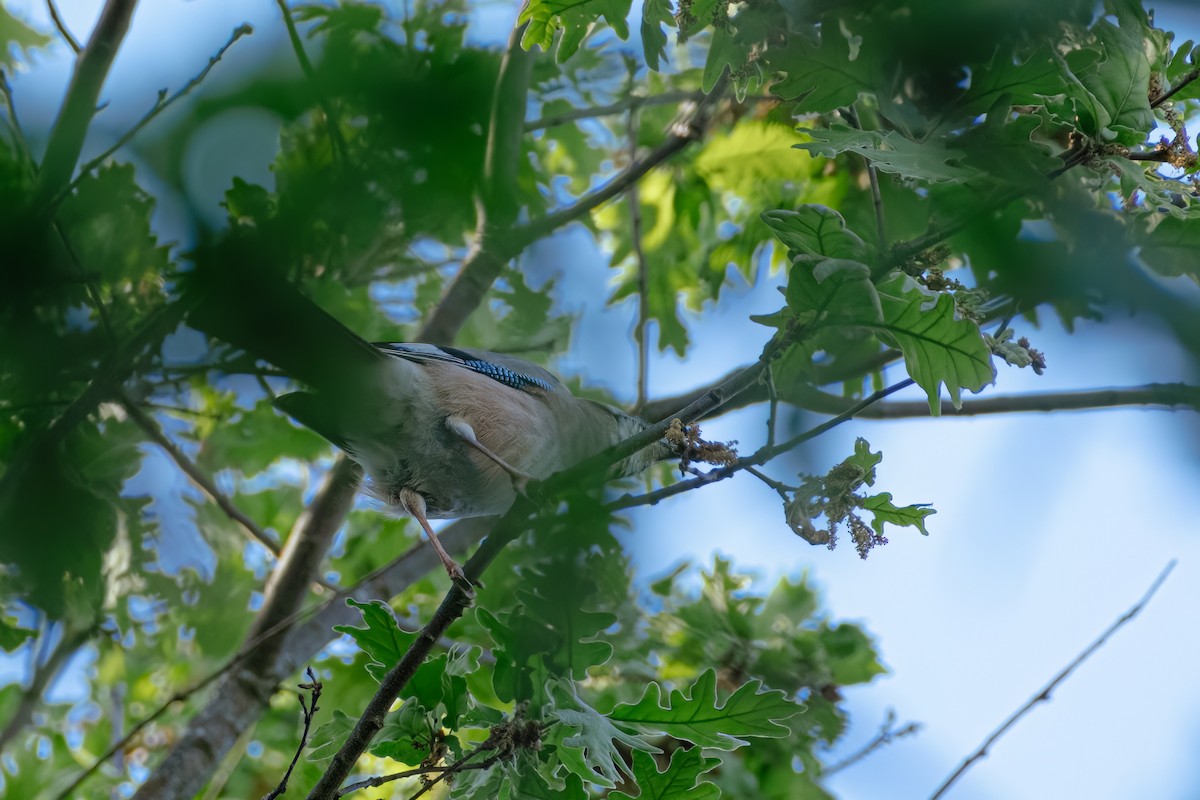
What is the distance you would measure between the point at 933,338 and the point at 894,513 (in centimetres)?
48

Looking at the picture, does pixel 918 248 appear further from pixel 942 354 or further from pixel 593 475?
pixel 593 475

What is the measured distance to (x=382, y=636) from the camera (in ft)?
10.3

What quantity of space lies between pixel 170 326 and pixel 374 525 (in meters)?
5.97

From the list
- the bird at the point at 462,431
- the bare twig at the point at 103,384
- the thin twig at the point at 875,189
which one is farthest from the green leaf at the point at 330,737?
the thin twig at the point at 875,189

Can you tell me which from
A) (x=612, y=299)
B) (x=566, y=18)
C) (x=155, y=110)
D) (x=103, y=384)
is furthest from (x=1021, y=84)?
(x=612, y=299)

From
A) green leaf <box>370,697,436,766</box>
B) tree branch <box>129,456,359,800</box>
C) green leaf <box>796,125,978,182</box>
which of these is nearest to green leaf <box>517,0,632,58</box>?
green leaf <box>796,125,978,182</box>

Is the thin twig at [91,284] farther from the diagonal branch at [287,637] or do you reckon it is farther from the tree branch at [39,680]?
the tree branch at [39,680]

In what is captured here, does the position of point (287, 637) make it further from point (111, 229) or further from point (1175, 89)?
point (1175, 89)

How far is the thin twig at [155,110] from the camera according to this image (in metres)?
1.31

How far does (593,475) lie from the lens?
1.75 meters

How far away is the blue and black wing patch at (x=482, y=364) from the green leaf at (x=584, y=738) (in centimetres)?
226

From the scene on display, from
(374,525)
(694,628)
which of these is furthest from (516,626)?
(374,525)

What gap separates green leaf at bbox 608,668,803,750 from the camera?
2971mm

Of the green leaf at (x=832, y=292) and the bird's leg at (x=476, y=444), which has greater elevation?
the bird's leg at (x=476, y=444)
